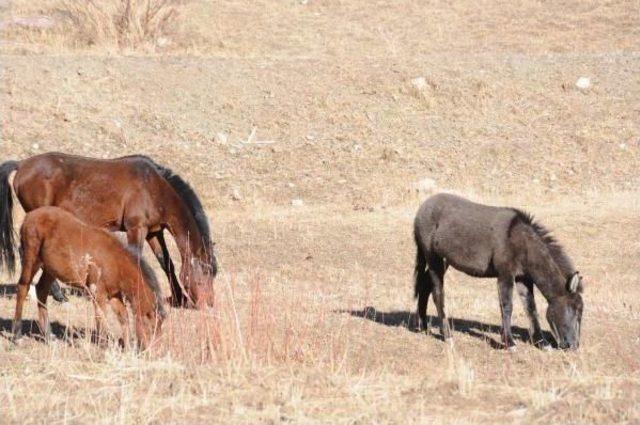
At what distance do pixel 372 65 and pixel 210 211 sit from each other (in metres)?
7.25

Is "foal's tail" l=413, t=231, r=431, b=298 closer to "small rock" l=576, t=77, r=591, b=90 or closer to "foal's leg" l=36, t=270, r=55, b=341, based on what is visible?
"foal's leg" l=36, t=270, r=55, b=341

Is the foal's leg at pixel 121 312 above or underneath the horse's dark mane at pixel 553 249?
underneath

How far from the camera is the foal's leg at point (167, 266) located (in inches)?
497

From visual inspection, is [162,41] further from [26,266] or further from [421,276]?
[26,266]

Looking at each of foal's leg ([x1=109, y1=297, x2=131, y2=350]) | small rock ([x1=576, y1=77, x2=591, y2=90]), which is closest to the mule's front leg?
foal's leg ([x1=109, y1=297, x2=131, y2=350])

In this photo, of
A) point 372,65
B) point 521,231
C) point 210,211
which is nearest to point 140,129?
point 210,211

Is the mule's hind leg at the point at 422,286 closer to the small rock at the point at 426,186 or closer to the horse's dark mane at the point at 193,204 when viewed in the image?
the horse's dark mane at the point at 193,204

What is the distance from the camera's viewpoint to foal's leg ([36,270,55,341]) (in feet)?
35.0

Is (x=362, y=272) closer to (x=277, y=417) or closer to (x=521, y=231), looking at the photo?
(x=521, y=231)

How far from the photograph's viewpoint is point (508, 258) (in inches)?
465

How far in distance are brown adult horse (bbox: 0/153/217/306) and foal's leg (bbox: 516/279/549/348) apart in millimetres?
3301

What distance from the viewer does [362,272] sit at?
17.2 meters

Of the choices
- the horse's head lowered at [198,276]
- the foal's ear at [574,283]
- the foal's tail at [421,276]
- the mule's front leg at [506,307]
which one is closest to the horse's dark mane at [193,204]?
the horse's head lowered at [198,276]

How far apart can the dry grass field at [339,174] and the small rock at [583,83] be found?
0.11 metres
